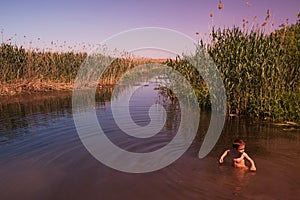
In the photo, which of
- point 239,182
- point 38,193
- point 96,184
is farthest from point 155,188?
point 38,193

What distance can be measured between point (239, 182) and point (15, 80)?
18332 mm

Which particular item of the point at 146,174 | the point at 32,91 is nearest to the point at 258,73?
the point at 146,174

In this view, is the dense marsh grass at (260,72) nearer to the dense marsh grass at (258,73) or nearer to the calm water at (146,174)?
the dense marsh grass at (258,73)

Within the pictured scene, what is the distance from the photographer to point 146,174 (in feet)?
19.0

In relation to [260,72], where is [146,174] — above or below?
below

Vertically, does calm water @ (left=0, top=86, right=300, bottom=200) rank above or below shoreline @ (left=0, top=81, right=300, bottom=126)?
below

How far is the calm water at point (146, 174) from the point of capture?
16.2 feet

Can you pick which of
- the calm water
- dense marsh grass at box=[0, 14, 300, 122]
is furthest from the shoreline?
dense marsh grass at box=[0, 14, 300, 122]

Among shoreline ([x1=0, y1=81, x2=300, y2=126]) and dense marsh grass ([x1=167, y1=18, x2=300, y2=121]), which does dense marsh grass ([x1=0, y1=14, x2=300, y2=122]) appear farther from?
shoreline ([x1=0, y1=81, x2=300, y2=126])

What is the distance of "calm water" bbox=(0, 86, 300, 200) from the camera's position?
16.2 ft

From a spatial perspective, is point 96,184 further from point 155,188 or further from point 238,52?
point 238,52

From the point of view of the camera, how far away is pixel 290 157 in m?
6.49

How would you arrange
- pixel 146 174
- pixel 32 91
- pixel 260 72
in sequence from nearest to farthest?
pixel 146 174 → pixel 260 72 → pixel 32 91

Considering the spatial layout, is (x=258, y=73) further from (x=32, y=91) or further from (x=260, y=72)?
(x=32, y=91)
